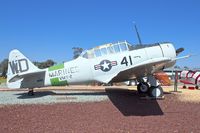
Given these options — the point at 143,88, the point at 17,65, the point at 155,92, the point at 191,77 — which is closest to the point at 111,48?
the point at 143,88

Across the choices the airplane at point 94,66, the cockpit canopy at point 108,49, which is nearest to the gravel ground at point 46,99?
the airplane at point 94,66

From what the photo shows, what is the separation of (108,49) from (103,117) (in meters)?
6.34

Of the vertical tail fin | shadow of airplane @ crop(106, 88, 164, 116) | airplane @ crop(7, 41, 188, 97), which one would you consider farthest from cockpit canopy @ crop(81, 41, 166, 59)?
shadow of airplane @ crop(106, 88, 164, 116)

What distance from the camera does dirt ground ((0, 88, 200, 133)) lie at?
763 cm

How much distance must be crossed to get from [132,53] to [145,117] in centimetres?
598

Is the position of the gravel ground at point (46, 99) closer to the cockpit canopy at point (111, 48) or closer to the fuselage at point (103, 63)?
the fuselage at point (103, 63)

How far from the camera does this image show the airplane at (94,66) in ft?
47.9

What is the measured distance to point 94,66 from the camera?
1492 centimetres

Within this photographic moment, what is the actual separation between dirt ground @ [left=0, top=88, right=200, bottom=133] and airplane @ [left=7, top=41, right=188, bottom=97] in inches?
107

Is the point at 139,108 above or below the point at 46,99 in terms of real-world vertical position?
below

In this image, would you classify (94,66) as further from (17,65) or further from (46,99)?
(17,65)

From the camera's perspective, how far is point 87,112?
10.1 meters

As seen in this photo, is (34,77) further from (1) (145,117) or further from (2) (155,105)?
(1) (145,117)

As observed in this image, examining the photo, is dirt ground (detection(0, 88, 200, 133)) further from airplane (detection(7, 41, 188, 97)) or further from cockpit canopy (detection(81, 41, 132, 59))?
cockpit canopy (detection(81, 41, 132, 59))
